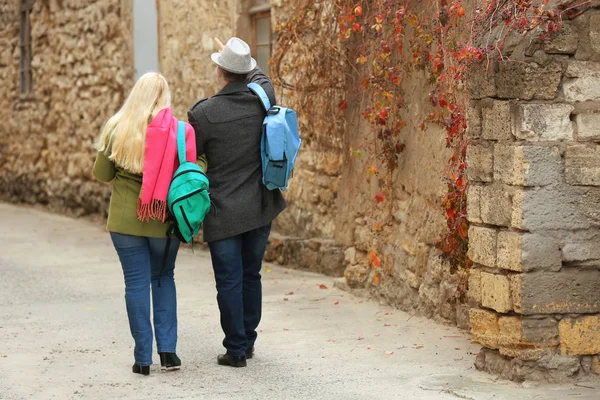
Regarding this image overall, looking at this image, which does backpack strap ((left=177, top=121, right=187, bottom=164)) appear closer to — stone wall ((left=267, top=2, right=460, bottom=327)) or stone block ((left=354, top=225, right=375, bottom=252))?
stone wall ((left=267, top=2, right=460, bottom=327))

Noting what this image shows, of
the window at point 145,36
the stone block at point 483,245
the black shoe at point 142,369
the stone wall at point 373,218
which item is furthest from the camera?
the window at point 145,36

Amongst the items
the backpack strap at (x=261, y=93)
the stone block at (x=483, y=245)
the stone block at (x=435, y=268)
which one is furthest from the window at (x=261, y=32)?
the stone block at (x=483, y=245)

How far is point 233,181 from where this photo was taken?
5.83 meters

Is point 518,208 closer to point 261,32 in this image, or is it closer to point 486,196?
point 486,196

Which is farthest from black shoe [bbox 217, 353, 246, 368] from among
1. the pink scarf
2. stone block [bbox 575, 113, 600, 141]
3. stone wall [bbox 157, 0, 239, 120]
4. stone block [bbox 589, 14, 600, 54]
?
stone wall [bbox 157, 0, 239, 120]

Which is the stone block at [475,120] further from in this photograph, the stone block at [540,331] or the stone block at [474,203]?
the stone block at [540,331]

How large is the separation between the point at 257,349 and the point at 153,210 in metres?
1.26

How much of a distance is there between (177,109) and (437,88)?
5.34m

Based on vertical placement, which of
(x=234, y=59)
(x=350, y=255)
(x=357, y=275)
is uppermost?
(x=234, y=59)

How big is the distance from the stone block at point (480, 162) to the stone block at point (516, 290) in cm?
52

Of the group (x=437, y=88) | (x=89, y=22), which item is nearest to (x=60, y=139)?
(x=89, y=22)

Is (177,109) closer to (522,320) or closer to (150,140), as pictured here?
(150,140)

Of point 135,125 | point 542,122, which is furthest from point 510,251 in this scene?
point 135,125

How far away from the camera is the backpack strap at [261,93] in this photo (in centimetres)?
588
